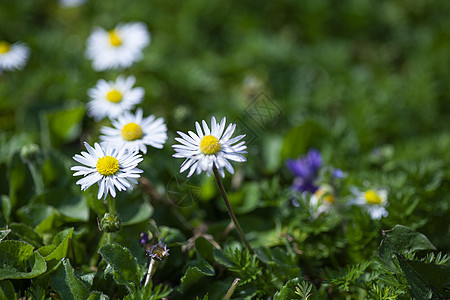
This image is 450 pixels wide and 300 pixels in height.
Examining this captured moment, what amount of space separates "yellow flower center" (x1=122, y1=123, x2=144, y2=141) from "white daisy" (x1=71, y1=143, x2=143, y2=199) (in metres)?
0.15

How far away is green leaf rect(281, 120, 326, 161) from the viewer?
84.8 inches

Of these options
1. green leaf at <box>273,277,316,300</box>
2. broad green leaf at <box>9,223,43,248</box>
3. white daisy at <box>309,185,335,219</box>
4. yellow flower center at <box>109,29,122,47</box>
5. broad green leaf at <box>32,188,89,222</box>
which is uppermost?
yellow flower center at <box>109,29,122,47</box>

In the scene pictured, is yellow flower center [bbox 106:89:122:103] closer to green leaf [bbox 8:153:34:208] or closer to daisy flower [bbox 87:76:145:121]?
daisy flower [bbox 87:76:145:121]

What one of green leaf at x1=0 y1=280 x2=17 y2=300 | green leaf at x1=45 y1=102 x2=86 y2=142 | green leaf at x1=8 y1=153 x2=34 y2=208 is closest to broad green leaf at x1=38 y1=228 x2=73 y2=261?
green leaf at x1=0 y1=280 x2=17 y2=300

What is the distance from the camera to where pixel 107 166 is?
1.35 metres

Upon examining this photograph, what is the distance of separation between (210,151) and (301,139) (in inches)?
37.6

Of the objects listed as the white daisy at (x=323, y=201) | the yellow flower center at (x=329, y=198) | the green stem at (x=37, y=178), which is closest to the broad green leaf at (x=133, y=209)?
the green stem at (x=37, y=178)

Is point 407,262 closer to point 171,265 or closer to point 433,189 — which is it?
point 433,189

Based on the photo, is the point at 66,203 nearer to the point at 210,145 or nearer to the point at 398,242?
the point at 210,145

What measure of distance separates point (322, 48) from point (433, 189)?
1.40m

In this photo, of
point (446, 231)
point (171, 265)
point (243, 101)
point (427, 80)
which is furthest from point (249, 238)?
point (427, 80)

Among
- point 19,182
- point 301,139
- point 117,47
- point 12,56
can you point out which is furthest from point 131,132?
point 12,56

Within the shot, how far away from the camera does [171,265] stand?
1.59m

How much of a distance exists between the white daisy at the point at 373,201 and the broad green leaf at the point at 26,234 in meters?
1.24
